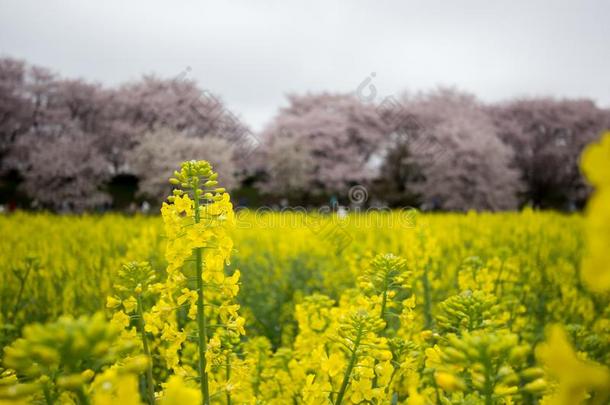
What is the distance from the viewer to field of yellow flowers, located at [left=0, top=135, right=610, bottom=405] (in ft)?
2.82

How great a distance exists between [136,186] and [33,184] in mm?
6185

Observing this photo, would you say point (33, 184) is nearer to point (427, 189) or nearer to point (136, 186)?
point (136, 186)

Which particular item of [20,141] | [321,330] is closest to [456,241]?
[321,330]

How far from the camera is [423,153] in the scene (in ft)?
93.9

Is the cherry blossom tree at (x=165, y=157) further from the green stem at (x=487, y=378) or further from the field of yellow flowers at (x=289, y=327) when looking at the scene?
the green stem at (x=487, y=378)

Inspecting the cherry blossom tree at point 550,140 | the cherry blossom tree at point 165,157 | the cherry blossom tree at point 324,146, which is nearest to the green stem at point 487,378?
the cherry blossom tree at point 165,157

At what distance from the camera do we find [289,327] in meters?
4.39

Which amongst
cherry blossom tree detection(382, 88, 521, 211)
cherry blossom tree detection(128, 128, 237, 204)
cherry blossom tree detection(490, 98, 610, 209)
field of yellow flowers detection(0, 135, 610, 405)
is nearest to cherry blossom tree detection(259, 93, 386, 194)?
cherry blossom tree detection(382, 88, 521, 211)

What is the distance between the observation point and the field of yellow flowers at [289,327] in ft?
2.82

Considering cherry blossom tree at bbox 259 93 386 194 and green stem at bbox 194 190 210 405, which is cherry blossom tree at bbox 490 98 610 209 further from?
green stem at bbox 194 190 210 405

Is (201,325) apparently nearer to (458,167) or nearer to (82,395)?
(82,395)

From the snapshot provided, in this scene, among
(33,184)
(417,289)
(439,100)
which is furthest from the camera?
(439,100)

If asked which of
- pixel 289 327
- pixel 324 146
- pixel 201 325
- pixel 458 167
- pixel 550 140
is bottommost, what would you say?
pixel 289 327

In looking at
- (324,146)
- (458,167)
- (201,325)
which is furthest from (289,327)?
(324,146)
